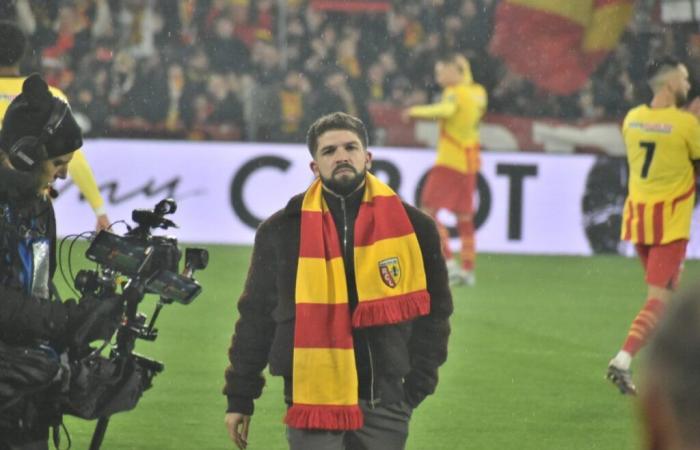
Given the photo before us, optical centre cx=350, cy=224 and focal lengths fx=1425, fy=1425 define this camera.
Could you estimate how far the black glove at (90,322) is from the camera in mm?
3525

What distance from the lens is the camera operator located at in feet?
11.4

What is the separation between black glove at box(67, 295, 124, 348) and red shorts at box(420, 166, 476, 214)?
10972 mm

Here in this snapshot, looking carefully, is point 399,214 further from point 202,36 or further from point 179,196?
point 202,36

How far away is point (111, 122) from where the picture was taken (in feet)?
57.1

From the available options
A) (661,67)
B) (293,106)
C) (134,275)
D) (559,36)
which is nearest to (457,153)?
(293,106)

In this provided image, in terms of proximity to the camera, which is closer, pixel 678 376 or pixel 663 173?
pixel 678 376

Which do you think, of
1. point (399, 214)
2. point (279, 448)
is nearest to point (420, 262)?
point (399, 214)

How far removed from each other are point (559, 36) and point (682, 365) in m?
19.2

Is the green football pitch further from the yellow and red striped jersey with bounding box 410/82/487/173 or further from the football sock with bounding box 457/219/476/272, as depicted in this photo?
the yellow and red striped jersey with bounding box 410/82/487/173

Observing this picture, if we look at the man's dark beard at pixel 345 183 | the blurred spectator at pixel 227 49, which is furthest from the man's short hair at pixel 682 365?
the blurred spectator at pixel 227 49

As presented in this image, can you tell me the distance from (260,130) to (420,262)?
13636 millimetres

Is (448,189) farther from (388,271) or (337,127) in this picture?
(388,271)

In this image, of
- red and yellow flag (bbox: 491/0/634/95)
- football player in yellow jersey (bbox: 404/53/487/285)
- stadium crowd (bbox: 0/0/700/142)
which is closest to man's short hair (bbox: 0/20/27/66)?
football player in yellow jersey (bbox: 404/53/487/285)

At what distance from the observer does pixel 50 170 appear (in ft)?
12.3
